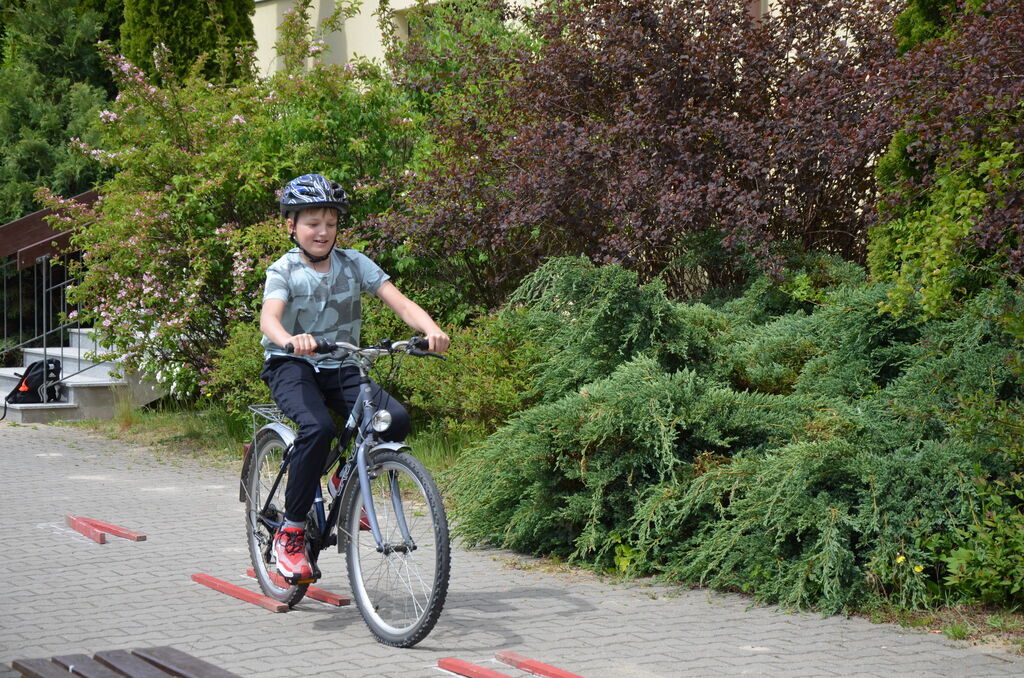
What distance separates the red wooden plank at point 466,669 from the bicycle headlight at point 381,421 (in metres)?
0.97

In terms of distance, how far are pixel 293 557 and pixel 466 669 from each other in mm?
1176

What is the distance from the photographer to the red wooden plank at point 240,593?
574 cm

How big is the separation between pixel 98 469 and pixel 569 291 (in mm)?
4860

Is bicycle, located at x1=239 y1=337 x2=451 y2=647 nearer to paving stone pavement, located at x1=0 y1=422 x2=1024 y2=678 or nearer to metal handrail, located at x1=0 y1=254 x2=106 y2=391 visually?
paving stone pavement, located at x1=0 y1=422 x2=1024 y2=678

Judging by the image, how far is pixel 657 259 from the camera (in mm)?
10047

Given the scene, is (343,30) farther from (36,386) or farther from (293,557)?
(293,557)

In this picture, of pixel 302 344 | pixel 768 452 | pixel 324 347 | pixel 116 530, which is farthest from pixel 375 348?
pixel 116 530

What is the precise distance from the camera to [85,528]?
299 inches

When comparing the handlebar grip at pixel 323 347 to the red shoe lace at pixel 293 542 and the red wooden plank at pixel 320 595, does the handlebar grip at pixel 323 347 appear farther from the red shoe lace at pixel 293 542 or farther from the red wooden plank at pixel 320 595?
the red wooden plank at pixel 320 595

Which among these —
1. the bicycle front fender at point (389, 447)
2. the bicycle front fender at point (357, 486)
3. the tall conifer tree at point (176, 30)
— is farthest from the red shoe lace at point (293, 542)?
the tall conifer tree at point (176, 30)

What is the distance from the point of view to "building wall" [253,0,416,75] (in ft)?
60.5

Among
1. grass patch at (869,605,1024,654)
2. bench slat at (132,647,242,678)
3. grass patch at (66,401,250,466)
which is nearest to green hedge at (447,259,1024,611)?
grass patch at (869,605,1024,654)

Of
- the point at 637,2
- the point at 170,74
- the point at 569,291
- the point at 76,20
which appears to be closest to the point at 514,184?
the point at 637,2

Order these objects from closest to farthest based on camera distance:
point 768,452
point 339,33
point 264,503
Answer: point 264,503 < point 768,452 < point 339,33
